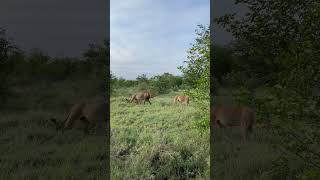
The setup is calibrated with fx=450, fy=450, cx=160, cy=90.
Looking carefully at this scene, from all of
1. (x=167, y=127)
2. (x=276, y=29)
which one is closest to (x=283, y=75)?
(x=276, y=29)

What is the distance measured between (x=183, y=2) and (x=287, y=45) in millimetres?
2144

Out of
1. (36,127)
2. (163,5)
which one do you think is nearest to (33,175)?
(36,127)

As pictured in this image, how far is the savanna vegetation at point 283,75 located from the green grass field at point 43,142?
A: 48.9 inches

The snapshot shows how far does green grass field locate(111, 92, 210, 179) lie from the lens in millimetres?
4055

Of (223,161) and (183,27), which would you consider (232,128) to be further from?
(183,27)

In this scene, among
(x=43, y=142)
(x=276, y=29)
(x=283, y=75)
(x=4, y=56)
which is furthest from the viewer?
(x=43, y=142)

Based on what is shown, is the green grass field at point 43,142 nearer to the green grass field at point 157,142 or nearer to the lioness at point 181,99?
the green grass field at point 157,142

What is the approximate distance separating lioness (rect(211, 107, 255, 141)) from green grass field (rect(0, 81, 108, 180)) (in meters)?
1.13

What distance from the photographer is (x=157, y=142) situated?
420 centimetres

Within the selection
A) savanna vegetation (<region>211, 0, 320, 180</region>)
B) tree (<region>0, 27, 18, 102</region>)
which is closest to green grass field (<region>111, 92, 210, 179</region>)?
savanna vegetation (<region>211, 0, 320, 180</region>)

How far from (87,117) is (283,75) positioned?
199cm

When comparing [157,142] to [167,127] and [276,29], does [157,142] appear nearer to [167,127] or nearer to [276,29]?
[167,127]

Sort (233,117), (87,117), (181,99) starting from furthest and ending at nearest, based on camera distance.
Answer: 1. (181,99)
2. (233,117)
3. (87,117)

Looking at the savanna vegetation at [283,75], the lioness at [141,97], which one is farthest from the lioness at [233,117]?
the lioness at [141,97]
